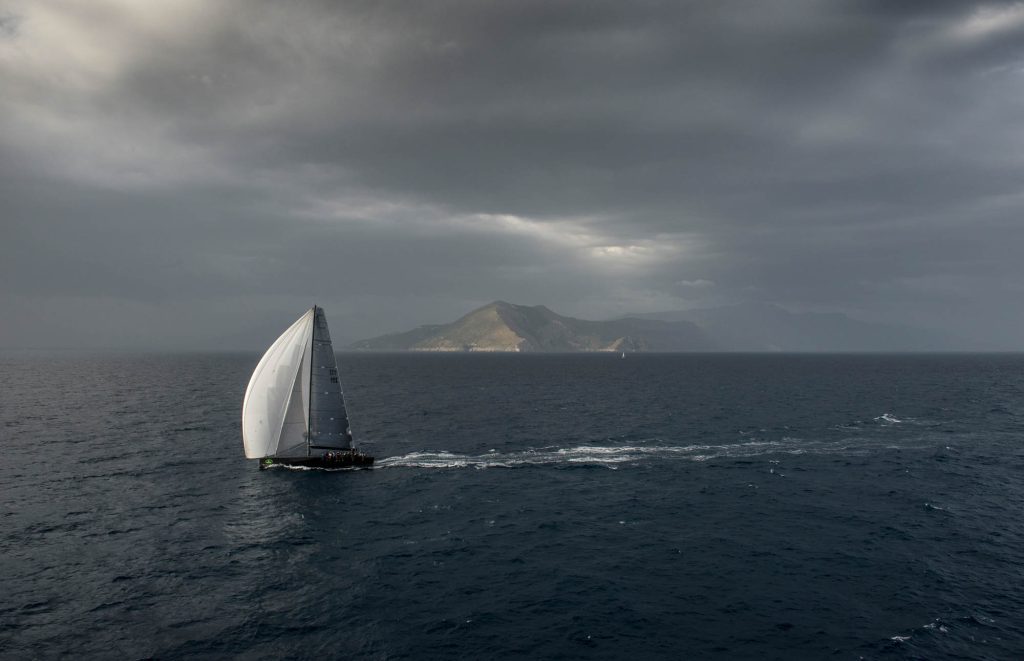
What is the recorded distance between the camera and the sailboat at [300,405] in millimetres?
74562

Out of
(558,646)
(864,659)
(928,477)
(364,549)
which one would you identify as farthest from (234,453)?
(928,477)

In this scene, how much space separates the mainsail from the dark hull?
1230 millimetres

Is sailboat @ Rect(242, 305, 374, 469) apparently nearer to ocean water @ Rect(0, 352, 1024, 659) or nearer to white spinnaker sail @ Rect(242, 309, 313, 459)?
white spinnaker sail @ Rect(242, 309, 313, 459)

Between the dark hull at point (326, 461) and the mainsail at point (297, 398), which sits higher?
the mainsail at point (297, 398)

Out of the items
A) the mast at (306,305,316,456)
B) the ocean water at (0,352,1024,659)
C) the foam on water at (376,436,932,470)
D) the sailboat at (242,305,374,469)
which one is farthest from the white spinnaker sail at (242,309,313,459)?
the foam on water at (376,436,932,470)

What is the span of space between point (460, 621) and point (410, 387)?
165040mm

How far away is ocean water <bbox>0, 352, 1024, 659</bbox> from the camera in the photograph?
3581 centimetres

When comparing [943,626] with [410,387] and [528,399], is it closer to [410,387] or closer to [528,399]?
[528,399]

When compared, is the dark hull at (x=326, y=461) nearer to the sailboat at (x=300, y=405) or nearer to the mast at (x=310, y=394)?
the sailboat at (x=300, y=405)

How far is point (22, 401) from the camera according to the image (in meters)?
153

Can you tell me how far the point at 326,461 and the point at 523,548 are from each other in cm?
3641

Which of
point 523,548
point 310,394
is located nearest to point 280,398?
point 310,394

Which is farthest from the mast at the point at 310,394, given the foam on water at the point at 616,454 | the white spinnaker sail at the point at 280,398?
the foam on water at the point at 616,454

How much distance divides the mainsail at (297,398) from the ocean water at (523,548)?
526cm
